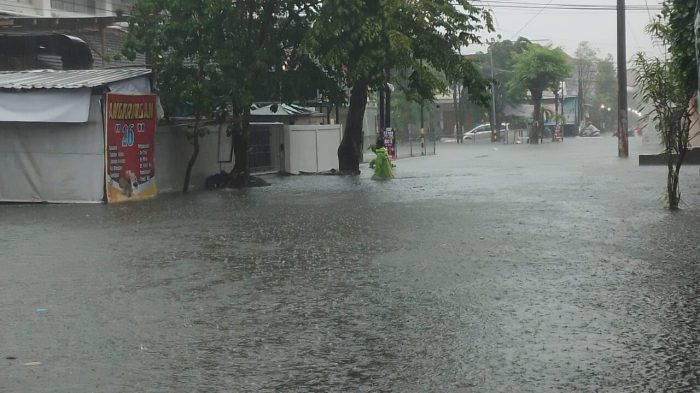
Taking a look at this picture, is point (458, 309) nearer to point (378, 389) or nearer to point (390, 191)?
point (378, 389)

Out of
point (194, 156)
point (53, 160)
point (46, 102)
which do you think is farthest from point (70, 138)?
point (194, 156)

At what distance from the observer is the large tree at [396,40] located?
885 inches

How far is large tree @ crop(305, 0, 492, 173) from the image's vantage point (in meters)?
22.5

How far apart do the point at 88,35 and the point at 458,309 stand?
25604 mm

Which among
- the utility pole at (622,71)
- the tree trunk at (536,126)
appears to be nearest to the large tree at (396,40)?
the utility pole at (622,71)

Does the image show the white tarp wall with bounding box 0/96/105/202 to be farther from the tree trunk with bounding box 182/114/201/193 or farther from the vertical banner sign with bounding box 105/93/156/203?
the tree trunk with bounding box 182/114/201/193

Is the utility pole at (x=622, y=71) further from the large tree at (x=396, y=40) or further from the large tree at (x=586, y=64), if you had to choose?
the large tree at (x=586, y=64)

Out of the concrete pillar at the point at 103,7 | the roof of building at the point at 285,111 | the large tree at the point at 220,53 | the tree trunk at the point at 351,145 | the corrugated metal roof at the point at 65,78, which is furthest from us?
the concrete pillar at the point at 103,7

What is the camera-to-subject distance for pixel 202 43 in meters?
22.5

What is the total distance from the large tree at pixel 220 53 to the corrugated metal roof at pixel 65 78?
1.61 m

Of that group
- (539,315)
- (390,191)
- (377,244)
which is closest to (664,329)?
(539,315)

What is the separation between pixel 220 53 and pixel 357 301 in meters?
15.0

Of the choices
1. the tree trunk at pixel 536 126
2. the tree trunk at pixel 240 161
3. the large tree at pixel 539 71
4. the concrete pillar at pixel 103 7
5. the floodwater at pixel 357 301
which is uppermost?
the concrete pillar at pixel 103 7

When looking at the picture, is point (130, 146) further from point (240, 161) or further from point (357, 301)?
point (357, 301)
